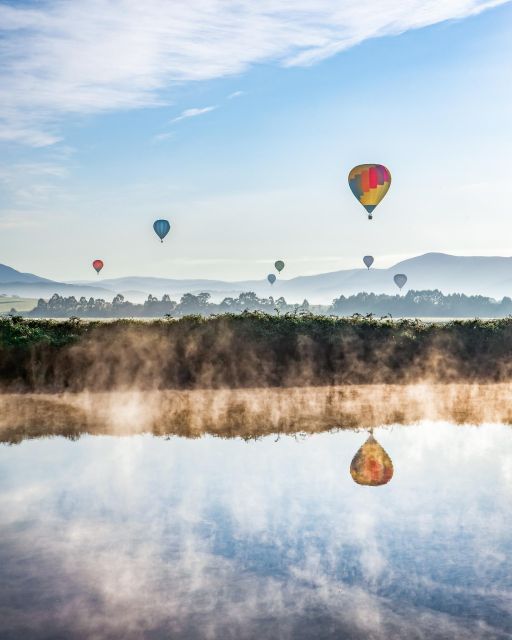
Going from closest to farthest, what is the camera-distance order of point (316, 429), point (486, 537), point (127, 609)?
1. point (127, 609)
2. point (486, 537)
3. point (316, 429)

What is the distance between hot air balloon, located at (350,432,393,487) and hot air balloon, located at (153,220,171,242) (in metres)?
63.0

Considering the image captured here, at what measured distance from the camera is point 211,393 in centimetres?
2759

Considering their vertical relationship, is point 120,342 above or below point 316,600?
above

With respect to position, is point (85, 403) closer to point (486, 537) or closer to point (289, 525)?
point (289, 525)

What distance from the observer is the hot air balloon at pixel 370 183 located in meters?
54.6

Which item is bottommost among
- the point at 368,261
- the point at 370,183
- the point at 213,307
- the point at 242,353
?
the point at 242,353

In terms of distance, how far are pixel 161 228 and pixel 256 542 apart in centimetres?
6988

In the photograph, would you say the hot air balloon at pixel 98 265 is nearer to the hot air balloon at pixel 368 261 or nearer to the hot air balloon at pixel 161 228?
the hot air balloon at pixel 368 261

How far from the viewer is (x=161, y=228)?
79375mm

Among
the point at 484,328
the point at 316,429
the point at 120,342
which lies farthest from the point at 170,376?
the point at 484,328

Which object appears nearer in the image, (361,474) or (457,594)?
(457,594)

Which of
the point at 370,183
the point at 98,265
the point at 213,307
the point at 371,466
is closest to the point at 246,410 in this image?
the point at 371,466

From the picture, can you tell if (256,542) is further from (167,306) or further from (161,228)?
(167,306)

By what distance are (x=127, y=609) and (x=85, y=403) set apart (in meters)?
16.8
